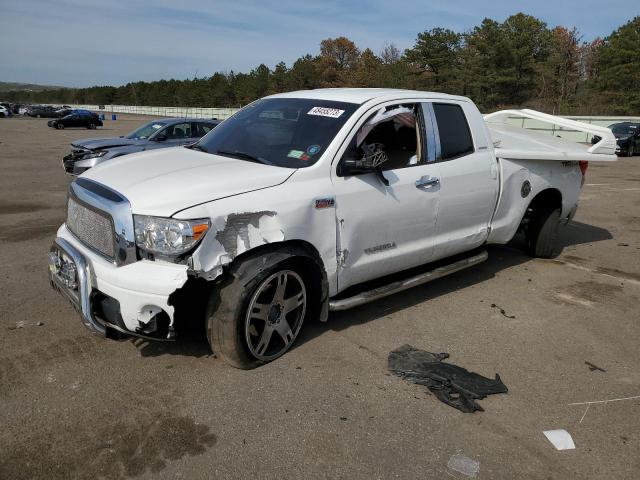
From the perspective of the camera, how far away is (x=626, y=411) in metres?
3.30

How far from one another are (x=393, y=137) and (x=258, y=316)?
193 centimetres

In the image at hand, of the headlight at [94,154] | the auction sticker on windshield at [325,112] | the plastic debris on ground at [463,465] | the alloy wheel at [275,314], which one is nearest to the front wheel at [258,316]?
the alloy wheel at [275,314]

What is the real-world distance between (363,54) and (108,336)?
83.2 metres

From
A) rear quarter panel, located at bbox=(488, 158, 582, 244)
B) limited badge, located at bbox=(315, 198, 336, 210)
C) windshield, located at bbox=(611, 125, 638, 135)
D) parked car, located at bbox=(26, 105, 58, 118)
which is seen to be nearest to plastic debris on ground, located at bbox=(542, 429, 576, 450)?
limited badge, located at bbox=(315, 198, 336, 210)

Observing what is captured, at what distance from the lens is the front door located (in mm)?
3926

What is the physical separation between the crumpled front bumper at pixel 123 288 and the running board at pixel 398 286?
4.25 feet

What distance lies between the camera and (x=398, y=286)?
4410 millimetres

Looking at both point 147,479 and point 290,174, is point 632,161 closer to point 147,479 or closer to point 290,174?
point 290,174

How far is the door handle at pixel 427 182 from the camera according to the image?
439cm

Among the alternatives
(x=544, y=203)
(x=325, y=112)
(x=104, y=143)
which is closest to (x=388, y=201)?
(x=325, y=112)

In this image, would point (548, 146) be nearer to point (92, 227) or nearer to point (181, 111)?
point (92, 227)

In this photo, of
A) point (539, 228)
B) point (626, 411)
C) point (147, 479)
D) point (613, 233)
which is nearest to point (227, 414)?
point (147, 479)

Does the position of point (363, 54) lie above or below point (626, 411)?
above

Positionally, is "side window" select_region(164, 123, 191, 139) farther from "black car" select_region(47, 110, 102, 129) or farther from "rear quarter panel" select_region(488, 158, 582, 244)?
"black car" select_region(47, 110, 102, 129)
